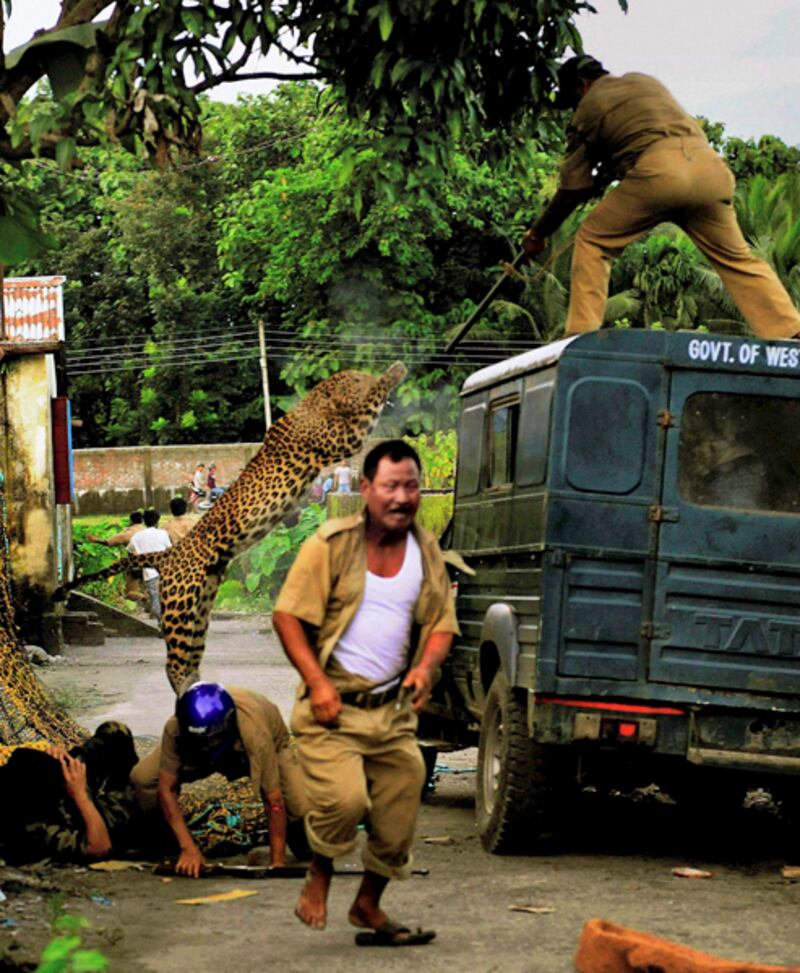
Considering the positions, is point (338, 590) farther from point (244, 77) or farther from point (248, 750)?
point (244, 77)

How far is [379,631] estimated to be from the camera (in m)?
6.47

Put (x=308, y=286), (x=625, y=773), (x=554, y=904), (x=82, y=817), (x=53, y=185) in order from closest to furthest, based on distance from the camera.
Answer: (x=554, y=904) < (x=82, y=817) < (x=625, y=773) < (x=308, y=286) < (x=53, y=185)

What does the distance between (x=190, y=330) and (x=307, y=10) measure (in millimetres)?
34449

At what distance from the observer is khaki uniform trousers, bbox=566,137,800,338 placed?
9.80 m

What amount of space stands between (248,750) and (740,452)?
2665 millimetres

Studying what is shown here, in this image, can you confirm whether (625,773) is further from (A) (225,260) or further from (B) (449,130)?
(A) (225,260)

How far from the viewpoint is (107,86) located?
9633mm

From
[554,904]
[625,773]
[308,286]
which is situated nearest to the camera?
[554,904]

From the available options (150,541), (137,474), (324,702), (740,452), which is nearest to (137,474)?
(137,474)

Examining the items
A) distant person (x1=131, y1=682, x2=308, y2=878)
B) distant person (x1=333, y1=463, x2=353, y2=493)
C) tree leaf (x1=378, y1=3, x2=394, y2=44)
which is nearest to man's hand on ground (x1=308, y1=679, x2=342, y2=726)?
distant person (x1=131, y1=682, x2=308, y2=878)

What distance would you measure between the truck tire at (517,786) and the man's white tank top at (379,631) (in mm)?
2347

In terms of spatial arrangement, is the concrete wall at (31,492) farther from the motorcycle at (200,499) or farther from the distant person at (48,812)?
the motorcycle at (200,499)

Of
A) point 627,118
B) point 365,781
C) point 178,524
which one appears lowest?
point 178,524

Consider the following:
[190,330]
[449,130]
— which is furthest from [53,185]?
[449,130]
